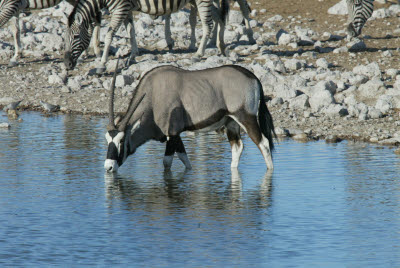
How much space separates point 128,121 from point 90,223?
2.25 meters

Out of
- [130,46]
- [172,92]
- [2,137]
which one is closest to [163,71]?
[172,92]

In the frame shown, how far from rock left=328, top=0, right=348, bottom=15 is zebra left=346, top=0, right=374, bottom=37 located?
2.78 metres

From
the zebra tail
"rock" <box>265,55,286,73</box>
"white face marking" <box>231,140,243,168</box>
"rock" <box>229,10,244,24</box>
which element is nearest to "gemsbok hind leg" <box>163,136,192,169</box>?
"white face marking" <box>231,140,243,168</box>

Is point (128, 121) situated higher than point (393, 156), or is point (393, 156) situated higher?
point (128, 121)

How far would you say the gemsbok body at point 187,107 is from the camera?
32.6 feet

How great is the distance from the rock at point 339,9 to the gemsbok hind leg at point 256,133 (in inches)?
548

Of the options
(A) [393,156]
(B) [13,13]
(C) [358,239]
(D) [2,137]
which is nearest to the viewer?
(C) [358,239]

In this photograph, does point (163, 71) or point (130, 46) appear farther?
point (130, 46)

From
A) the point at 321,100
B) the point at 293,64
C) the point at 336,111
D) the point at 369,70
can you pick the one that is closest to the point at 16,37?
the point at 293,64

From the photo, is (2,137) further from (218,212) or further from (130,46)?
(130,46)

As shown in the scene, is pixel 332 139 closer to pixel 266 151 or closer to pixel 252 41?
pixel 266 151

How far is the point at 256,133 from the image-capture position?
1002cm

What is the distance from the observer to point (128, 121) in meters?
9.92

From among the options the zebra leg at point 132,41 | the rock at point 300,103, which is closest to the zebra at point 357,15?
the zebra leg at point 132,41
